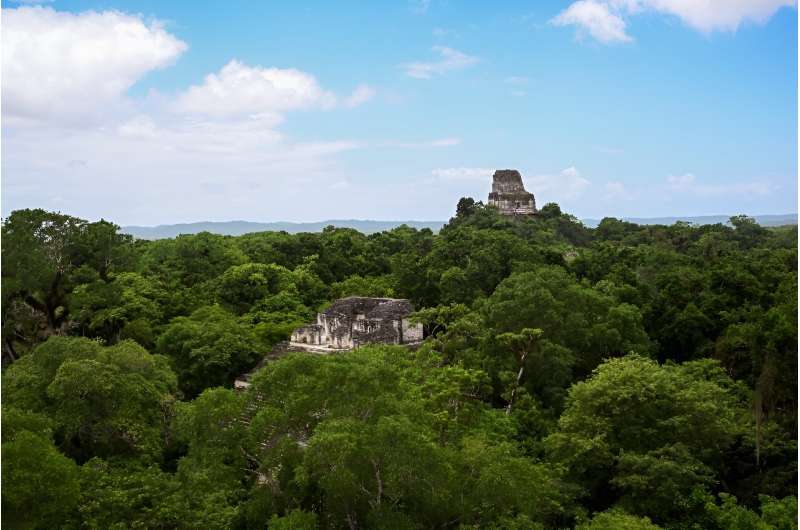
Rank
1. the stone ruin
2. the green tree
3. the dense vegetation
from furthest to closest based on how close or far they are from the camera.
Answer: the stone ruin → the green tree → the dense vegetation

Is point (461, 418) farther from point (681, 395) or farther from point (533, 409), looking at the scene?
point (681, 395)

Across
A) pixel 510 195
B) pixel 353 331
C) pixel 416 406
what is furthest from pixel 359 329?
pixel 510 195

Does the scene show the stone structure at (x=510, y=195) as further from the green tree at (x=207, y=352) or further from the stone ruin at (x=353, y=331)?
the green tree at (x=207, y=352)

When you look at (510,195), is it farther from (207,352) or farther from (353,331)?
(207,352)

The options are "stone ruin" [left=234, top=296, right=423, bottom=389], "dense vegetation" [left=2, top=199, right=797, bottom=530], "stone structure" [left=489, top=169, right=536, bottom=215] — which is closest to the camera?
"dense vegetation" [left=2, top=199, right=797, bottom=530]

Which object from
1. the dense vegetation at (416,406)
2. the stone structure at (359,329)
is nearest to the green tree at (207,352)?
the dense vegetation at (416,406)

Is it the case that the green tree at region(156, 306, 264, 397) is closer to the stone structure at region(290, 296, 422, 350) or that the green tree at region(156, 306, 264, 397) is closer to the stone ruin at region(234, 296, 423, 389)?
the stone ruin at region(234, 296, 423, 389)

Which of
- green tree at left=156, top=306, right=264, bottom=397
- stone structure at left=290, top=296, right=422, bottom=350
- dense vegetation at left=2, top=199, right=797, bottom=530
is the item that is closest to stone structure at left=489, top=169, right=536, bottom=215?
dense vegetation at left=2, top=199, right=797, bottom=530
